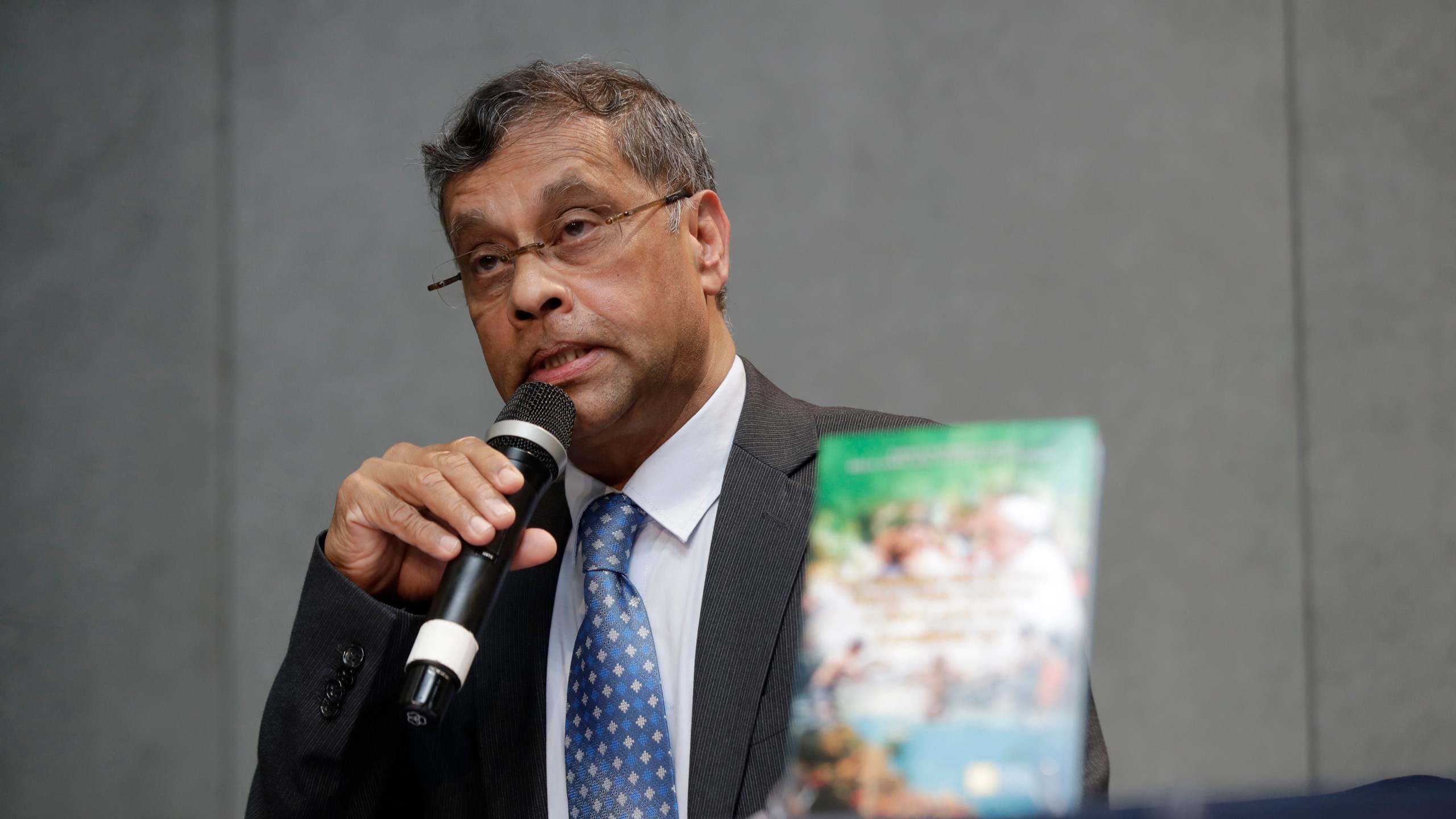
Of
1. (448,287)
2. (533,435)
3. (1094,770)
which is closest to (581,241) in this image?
(533,435)

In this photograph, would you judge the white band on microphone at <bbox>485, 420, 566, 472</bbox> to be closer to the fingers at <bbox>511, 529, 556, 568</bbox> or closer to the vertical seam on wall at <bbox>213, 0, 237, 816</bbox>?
the fingers at <bbox>511, 529, 556, 568</bbox>

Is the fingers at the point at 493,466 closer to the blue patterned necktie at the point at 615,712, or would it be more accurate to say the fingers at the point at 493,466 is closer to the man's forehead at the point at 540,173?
the blue patterned necktie at the point at 615,712

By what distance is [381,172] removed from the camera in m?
2.50

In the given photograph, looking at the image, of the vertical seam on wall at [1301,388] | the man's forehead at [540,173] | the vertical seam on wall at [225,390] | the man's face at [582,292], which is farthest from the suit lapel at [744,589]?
the vertical seam on wall at [225,390]

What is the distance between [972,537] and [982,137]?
1.98m

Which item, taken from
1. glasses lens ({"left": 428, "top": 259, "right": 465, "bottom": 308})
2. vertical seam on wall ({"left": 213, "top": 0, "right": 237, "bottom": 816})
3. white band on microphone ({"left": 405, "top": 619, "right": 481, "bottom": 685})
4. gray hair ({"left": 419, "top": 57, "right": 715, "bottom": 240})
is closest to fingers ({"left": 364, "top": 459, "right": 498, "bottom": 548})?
white band on microphone ({"left": 405, "top": 619, "right": 481, "bottom": 685})

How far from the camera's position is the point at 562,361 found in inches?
50.3

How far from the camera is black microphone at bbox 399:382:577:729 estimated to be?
79cm

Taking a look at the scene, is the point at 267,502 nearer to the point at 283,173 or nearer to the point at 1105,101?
the point at 283,173

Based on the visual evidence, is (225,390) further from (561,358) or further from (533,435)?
(533,435)

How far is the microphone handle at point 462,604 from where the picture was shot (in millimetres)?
781

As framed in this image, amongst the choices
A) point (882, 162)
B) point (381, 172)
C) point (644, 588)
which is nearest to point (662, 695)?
point (644, 588)

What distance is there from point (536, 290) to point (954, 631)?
32.2 inches

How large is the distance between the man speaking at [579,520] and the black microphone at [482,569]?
0.02 metres
